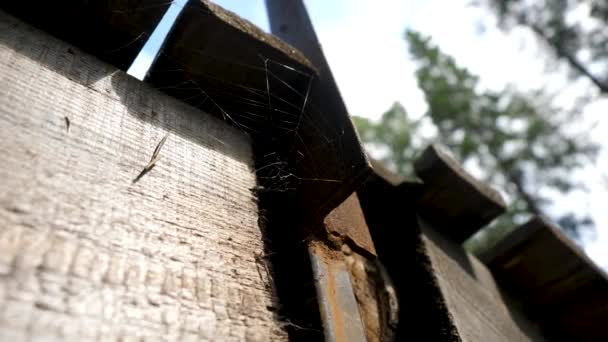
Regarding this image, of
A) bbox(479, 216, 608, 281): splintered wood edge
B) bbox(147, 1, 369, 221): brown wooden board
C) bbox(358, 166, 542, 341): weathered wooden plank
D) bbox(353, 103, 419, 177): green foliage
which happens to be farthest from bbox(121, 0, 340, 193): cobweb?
bbox(353, 103, 419, 177): green foliage

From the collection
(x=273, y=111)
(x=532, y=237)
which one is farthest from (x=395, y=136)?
(x=273, y=111)

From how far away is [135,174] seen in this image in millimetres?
1183

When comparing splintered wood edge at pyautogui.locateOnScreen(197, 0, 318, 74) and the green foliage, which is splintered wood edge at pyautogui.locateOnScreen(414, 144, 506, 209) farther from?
the green foliage

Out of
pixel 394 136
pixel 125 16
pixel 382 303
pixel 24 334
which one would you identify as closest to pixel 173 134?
pixel 125 16

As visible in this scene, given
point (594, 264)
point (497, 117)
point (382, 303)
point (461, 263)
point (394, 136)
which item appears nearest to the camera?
point (382, 303)

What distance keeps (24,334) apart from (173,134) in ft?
2.68

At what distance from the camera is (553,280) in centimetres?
310

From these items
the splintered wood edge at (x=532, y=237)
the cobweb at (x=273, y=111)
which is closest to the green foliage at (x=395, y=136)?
the splintered wood edge at (x=532, y=237)

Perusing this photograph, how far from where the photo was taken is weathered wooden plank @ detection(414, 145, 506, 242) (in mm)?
2613

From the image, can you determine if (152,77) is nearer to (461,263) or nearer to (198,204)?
(198,204)

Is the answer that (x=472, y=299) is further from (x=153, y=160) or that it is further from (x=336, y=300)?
(x=153, y=160)

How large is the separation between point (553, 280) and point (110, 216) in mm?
3252

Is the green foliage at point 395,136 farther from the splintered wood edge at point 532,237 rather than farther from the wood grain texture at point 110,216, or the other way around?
the wood grain texture at point 110,216

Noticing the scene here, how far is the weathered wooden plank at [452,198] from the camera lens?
261cm
